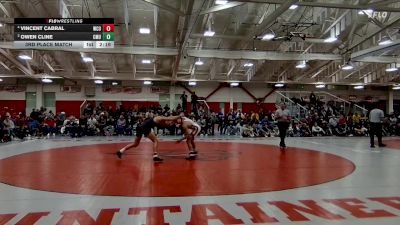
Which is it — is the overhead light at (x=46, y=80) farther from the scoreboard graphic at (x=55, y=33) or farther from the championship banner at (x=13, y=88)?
the scoreboard graphic at (x=55, y=33)

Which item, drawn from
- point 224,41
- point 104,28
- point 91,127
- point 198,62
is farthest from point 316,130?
point 104,28

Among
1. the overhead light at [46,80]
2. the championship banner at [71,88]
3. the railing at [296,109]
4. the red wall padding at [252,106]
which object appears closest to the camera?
the railing at [296,109]

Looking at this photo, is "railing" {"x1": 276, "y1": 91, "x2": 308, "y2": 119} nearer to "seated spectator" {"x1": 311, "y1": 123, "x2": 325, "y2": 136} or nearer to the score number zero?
"seated spectator" {"x1": 311, "y1": 123, "x2": 325, "y2": 136}

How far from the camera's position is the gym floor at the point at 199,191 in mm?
3688

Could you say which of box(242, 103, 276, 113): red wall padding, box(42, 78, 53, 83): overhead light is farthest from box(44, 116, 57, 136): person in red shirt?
box(242, 103, 276, 113): red wall padding

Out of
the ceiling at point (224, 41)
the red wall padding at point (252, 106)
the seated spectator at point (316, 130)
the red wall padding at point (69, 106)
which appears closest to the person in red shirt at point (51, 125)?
the ceiling at point (224, 41)

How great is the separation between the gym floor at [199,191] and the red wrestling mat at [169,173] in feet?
0.06

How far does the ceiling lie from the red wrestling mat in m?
5.70

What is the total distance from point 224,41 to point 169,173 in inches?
653

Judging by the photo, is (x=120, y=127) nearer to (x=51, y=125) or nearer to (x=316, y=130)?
(x=51, y=125)

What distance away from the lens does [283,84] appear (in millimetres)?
28469

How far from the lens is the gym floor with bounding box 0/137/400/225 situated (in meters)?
3.69

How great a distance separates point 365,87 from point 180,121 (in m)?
28.1

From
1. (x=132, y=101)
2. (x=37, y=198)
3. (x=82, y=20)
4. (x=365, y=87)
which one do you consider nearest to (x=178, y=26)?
(x=82, y=20)
